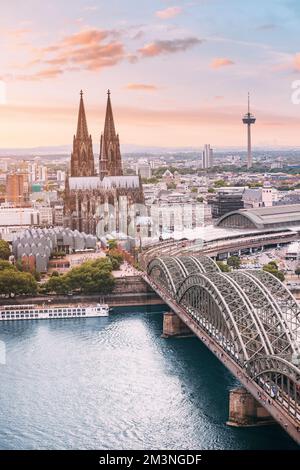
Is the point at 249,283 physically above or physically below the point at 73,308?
above

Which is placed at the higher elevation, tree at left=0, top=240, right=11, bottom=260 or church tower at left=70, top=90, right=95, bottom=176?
church tower at left=70, top=90, right=95, bottom=176

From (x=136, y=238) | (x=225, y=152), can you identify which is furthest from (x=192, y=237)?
(x=225, y=152)

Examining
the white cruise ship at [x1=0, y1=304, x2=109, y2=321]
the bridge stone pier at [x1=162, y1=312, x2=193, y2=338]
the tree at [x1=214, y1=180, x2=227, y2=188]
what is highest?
the tree at [x1=214, y1=180, x2=227, y2=188]

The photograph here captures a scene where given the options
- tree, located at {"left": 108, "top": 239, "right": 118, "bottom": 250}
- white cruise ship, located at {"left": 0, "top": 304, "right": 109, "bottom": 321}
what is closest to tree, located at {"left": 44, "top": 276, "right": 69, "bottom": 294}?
white cruise ship, located at {"left": 0, "top": 304, "right": 109, "bottom": 321}

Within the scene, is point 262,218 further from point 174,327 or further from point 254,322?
point 254,322

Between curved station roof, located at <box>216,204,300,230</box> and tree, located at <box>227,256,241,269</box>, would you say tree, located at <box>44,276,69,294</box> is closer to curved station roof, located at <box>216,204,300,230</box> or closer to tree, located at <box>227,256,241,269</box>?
tree, located at <box>227,256,241,269</box>

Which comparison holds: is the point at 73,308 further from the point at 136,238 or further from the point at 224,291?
the point at 136,238

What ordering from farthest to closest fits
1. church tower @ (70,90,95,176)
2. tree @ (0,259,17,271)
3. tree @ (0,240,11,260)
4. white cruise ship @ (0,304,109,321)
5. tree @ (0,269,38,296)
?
1. church tower @ (70,90,95,176)
2. tree @ (0,240,11,260)
3. tree @ (0,259,17,271)
4. tree @ (0,269,38,296)
5. white cruise ship @ (0,304,109,321)
